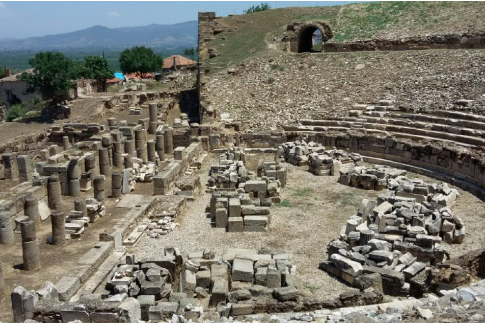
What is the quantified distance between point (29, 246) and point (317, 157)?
12.2 m

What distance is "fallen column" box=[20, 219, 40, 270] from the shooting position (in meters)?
12.6

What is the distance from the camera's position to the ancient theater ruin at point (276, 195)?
→ 1068 centimetres

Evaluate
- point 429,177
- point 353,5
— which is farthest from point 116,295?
point 353,5

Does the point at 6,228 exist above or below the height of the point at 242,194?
below

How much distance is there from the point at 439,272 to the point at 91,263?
8102mm

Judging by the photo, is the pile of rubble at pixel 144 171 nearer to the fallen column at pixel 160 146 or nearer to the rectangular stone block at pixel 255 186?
the fallen column at pixel 160 146

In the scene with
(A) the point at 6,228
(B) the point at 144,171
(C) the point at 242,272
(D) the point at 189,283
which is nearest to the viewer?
(D) the point at 189,283

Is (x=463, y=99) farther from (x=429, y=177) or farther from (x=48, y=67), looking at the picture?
(x=48, y=67)

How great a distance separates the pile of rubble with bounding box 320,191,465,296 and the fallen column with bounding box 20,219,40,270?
7129 millimetres

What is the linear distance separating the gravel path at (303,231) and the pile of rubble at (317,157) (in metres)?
1.66

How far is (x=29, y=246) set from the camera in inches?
498

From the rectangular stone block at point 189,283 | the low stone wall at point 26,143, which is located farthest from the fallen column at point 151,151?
the rectangular stone block at point 189,283

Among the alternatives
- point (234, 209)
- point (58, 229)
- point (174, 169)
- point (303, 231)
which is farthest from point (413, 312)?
point (174, 169)

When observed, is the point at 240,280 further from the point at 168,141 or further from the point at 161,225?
the point at 168,141
